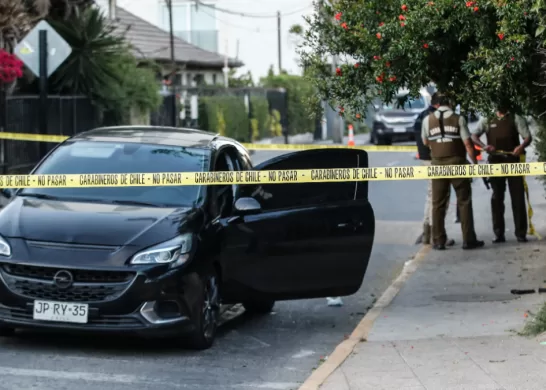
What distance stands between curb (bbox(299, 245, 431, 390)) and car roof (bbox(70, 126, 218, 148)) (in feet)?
6.83

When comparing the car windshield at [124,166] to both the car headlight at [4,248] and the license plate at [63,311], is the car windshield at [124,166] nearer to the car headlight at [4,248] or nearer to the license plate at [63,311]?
the car headlight at [4,248]

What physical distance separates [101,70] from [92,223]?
1745 cm

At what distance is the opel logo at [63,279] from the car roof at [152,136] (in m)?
2.05

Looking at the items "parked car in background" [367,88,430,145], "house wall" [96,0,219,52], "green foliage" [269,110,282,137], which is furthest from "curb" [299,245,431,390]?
"house wall" [96,0,219,52]

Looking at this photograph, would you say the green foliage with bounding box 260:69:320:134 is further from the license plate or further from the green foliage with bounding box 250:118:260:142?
the license plate

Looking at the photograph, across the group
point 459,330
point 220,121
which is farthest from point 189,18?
point 459,330

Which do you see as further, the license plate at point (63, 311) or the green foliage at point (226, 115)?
the green foliage at point (226, 115)

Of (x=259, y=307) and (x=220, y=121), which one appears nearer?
(x=259, y=307)

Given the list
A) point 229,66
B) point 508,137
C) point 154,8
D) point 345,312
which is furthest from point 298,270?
point 154,8

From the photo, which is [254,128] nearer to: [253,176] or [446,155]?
[446,155]

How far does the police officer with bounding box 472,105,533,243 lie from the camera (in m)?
14.2

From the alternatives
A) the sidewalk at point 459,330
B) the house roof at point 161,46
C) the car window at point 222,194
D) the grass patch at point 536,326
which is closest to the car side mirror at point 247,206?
the car window at point 222,194

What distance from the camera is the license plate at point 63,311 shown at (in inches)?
324

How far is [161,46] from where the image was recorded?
4906 cm
